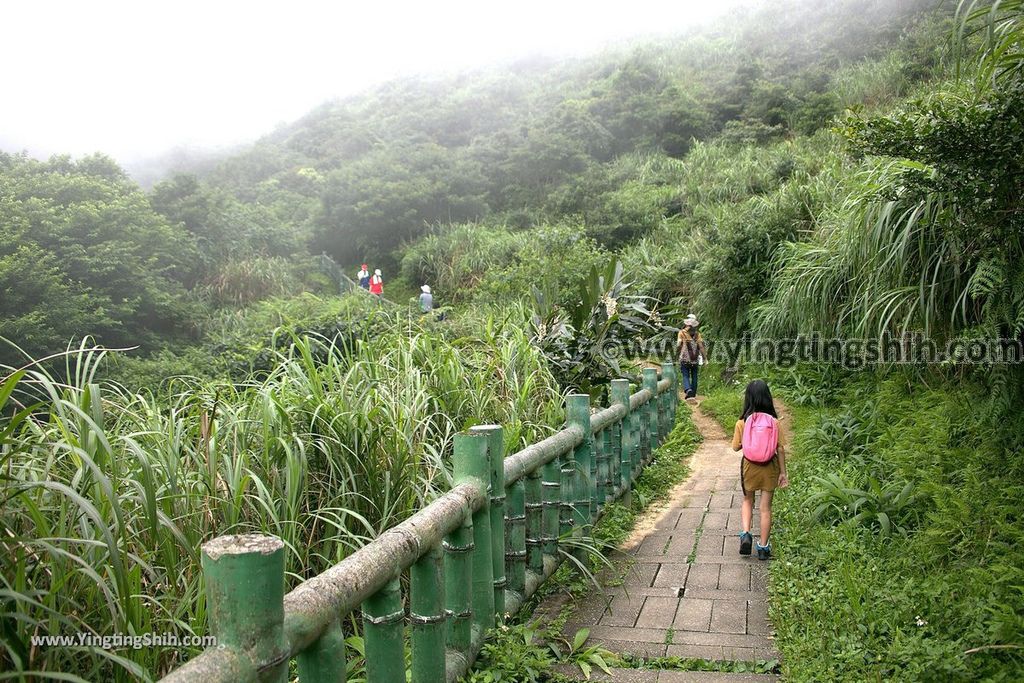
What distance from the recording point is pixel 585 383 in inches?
238

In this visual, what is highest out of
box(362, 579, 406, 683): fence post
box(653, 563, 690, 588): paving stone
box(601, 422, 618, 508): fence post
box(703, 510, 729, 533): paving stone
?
box(362, 579, 406, 683): fence post

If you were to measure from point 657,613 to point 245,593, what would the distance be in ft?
8.29

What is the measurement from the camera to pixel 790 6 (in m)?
42.8

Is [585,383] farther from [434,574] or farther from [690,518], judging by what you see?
[434,574]

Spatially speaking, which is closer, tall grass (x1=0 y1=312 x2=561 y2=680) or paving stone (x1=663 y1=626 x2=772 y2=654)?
tall grass (x1=0 y1=312 x2=561 y2=680)

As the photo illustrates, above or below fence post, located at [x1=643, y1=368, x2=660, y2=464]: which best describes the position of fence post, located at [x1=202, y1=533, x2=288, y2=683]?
above

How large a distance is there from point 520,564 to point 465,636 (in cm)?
69

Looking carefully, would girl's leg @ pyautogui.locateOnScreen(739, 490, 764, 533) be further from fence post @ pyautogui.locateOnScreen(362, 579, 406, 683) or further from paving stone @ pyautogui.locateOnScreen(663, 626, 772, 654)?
fence post @ pyautogui.locateOnScreen(362, 579, 406, 683)

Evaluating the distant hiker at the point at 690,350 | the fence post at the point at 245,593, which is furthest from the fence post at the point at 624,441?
the distant hiker at the point at 690,350

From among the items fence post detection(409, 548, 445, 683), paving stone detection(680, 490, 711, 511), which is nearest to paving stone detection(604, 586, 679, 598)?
fence post detection(409, 548, 445, 683)

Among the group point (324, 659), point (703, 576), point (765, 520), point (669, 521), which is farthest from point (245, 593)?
point (669, 521)

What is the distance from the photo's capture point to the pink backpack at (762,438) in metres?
4.47

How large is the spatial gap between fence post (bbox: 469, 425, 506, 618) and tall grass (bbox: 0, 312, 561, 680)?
0.75 ft

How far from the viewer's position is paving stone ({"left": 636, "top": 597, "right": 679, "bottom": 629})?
324 centimetres
